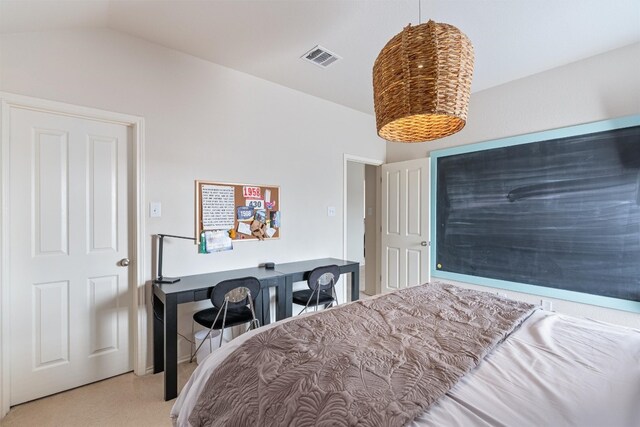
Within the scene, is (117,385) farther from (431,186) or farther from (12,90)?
(431,186)

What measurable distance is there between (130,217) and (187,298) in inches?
33.1

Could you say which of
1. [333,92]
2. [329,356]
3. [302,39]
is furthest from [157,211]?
[333,92]

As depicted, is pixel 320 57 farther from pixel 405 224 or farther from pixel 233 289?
pixel 405 224

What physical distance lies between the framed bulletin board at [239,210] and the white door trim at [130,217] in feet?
1.51

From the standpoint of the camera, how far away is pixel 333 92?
331 centimetres

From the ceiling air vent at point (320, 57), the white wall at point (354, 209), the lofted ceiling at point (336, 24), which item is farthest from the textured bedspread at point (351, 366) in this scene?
the white wall at point (354, 209)

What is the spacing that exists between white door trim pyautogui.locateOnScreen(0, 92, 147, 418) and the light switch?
64 millimetres

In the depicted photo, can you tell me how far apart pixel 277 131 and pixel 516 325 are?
2.64 metres

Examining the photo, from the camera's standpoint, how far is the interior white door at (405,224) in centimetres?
355

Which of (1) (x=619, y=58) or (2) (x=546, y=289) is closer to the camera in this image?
(1) (x=619, y=58)

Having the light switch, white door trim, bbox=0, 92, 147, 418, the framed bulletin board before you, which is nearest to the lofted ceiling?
white door trim, bbox=0, 92, 147, 418

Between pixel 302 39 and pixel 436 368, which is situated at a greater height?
pixel 302 39

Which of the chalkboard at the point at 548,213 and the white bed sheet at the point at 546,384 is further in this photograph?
the chalkboard at the point at 548,213

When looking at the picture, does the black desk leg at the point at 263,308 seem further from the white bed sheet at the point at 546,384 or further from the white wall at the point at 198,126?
the white bed sheet at the point at 546,384
